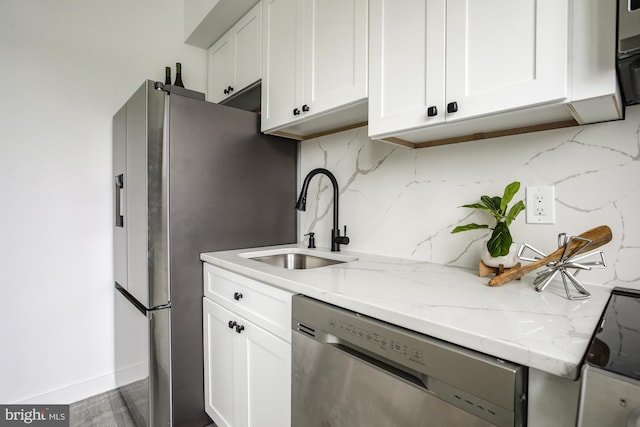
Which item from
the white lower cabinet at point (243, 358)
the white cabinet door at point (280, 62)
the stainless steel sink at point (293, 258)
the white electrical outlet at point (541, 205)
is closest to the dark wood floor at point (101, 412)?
the white lower cabinet at point (243, 358)

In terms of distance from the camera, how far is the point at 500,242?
106cm

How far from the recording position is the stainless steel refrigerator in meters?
1.51

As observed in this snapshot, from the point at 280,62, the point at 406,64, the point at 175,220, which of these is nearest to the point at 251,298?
the point at 175,220

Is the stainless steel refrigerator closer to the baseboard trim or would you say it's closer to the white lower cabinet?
the white lower cabinet

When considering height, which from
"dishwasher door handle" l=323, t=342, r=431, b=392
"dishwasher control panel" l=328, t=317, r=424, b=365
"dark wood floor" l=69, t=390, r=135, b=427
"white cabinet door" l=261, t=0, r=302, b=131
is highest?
"white cabinet door" l=261, t=0, r=302, b=131

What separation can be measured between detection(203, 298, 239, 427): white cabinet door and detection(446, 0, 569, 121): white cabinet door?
49.6 inches

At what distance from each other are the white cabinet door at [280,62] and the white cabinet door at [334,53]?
0.25ft

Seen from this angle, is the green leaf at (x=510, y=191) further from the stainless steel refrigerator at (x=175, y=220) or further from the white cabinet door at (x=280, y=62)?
the stainless steel refrigerator at (x=175, y=220)

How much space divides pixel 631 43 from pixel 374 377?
3.01 ft

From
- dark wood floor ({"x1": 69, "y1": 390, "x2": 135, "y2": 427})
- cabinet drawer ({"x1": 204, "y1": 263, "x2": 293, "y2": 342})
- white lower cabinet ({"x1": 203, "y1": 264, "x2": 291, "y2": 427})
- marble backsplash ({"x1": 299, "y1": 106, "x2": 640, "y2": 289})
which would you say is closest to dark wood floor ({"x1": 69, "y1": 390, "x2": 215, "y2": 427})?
dark wood floor ({"x1": 69, "y1": 390, "x2": 135, "y2": 427})

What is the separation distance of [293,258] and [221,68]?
1.45 m

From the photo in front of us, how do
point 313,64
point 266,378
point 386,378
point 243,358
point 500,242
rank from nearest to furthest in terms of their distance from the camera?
point 386,378, point 500,242, point 266,378, point 243,358, point 313,64

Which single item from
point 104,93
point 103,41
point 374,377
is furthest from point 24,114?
point 374,377

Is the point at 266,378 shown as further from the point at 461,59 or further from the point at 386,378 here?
the point at 461,59
